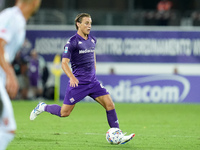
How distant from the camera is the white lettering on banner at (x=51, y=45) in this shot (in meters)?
24.5

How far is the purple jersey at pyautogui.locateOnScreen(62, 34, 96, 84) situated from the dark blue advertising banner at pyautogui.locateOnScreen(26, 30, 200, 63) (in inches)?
560

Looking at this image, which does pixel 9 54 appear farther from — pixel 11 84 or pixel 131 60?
pixel 131 60

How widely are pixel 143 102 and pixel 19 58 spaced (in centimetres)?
615

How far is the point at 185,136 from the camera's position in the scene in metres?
10.9

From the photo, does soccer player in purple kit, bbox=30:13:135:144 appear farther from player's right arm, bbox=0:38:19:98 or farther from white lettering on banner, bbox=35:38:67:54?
white lettering on banner, bbox=35:38:67:54

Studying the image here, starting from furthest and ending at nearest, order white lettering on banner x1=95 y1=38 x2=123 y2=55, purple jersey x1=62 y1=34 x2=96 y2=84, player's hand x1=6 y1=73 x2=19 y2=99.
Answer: white lettering on banner x1=95 y1=38 x2=123 y2=55, purple jersey x1=62 y1=34 x2=96 y2=84, player's hand x1=6 y1=73 x2=19 y2=99

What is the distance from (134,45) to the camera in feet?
79.9

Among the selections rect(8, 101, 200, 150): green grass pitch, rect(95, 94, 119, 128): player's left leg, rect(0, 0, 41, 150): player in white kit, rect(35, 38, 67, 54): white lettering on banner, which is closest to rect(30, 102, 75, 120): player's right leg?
rect(8, 101, 200, 150): green grass pitch

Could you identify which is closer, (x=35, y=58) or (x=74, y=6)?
(x=35, y=58)

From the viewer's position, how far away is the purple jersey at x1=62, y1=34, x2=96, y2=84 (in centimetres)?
980

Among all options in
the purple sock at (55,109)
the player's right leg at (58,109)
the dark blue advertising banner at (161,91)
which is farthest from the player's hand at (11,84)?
the dark blue advertising banner at (161,91)

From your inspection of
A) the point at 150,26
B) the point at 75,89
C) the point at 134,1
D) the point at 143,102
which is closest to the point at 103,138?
the point at 75,89

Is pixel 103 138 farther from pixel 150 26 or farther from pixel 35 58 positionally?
pixel 150 26

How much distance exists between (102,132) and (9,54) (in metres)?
5.93
